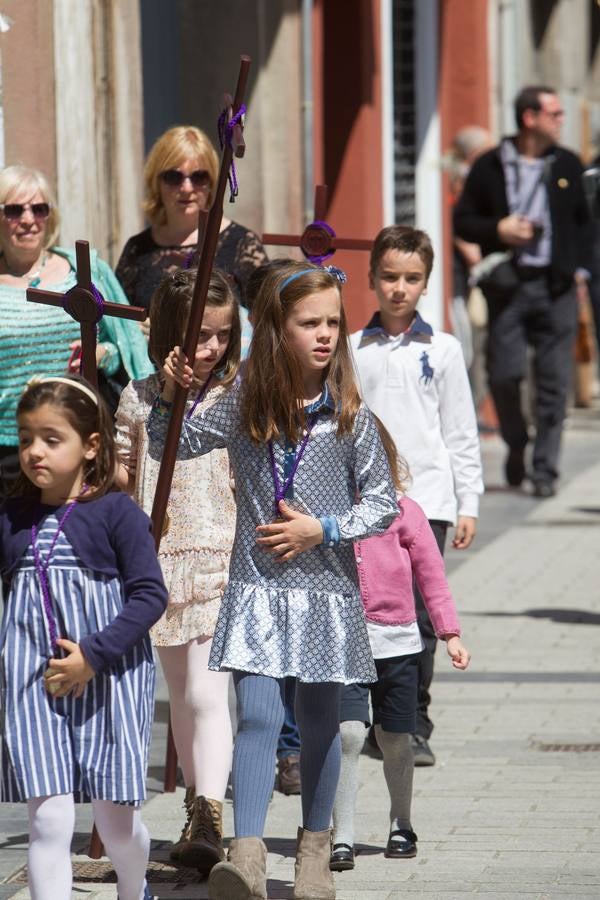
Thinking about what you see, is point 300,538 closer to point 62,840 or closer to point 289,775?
point 62,840

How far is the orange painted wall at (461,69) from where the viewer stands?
1686 cm

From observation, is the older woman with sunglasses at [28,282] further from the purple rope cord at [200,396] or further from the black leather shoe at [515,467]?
the black leather shoe at [515,467]

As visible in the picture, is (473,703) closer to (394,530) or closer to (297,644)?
(394,530)

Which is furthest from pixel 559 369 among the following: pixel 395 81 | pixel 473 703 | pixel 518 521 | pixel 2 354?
pixel 2 354

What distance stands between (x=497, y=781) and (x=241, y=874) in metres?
1.86

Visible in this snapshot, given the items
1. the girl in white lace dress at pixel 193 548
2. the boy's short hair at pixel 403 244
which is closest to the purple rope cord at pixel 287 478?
the girl in white lace dress at pixel 193 548

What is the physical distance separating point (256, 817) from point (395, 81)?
12305 millimetres

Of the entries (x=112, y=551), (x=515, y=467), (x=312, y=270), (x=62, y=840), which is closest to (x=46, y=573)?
(x=112, y=551)

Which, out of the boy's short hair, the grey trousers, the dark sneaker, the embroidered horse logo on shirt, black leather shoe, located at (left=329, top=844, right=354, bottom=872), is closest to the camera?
black leather shoe, located at (left=329, top=844, right=354, bottom=872)

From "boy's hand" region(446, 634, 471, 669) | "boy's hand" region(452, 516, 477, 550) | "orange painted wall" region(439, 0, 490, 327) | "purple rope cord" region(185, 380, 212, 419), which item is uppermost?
"orange painted wall" region(439, 0, 490, 327)

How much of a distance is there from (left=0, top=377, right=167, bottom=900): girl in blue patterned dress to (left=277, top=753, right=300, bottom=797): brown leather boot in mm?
1794

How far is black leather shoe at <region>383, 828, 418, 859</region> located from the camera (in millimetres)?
5395

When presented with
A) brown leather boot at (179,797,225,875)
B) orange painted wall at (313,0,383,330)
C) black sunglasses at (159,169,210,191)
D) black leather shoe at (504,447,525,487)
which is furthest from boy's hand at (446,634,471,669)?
orange painted wall at (313,0,383,330)

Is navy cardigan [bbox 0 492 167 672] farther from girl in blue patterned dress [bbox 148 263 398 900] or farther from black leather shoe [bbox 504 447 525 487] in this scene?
black leather shoe [bbox 504 447 525 487]
